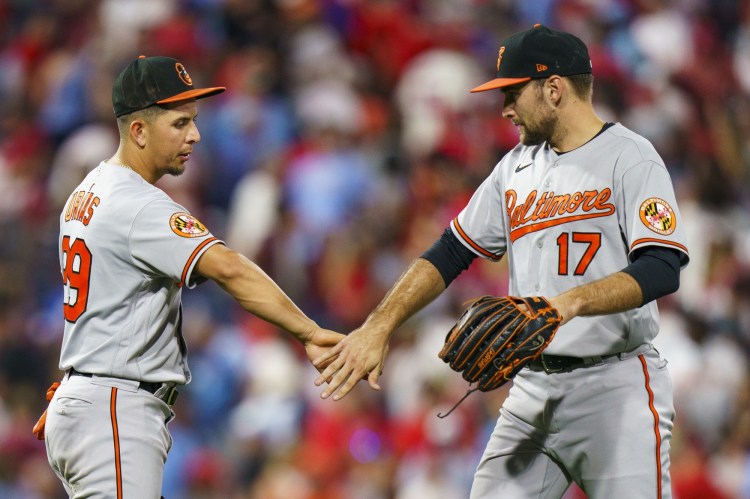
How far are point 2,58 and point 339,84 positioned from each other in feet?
11.1

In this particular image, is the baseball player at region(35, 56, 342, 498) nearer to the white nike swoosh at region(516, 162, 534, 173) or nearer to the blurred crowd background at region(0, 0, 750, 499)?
the white nike swoosh at region(516, 162, 534, 173)

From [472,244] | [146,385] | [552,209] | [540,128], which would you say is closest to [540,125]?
[540,128]

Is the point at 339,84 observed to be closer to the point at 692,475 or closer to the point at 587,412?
the point at 692,475

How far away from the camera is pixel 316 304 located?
8.09 meters

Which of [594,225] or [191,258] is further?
[594,225]

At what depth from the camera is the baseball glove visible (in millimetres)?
3576

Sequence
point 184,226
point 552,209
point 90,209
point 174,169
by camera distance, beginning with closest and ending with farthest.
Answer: point 184,226, point 90,209, point 552,209, point 174,169

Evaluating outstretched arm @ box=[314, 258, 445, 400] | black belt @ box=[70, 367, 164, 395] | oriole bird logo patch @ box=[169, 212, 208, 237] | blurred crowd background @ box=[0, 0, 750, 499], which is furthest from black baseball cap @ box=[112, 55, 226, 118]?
blurred crowd background @ box=[0, 0, 750, 499]

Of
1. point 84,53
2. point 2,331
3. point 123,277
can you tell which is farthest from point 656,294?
point 84,53

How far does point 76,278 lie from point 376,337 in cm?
108

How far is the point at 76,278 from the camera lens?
385cm

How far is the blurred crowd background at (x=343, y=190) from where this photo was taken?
23.1ft

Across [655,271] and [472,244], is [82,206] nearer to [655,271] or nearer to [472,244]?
[472,244]

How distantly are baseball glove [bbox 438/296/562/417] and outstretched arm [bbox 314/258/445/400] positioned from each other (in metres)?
0.38
